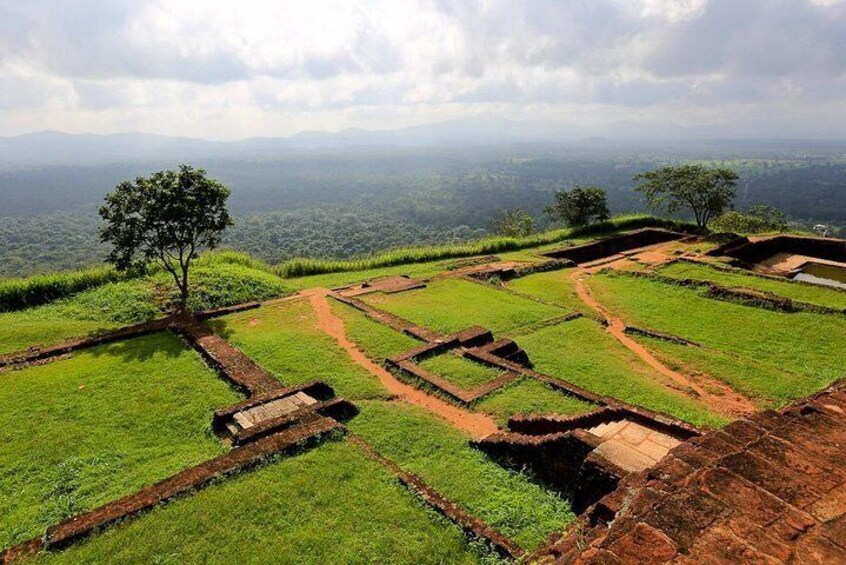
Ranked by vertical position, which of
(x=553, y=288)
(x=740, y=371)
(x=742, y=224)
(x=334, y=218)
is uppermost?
(x=742, y=224)

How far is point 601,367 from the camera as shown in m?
12.3

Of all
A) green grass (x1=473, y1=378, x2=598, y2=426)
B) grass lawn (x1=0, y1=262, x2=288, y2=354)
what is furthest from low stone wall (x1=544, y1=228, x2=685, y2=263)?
green grass (x1=473, y1=378, x2=598, y2=426)

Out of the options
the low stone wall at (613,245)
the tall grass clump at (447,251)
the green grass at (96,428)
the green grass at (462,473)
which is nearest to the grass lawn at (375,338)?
the green grass at (462,473)

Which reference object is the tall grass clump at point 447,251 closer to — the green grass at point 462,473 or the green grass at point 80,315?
the green grass at point 80,315

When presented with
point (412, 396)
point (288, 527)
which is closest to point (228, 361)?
point (412, 396)

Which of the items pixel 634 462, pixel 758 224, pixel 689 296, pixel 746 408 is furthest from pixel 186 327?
pixel 758 224

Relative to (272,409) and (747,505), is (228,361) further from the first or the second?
(747,505)

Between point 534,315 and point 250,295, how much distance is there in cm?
997

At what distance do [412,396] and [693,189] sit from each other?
29443mm

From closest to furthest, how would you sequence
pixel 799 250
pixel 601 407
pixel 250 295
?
pixel 601 407, pixel 250 295, pixel 799 250

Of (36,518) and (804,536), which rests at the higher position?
(804,536)

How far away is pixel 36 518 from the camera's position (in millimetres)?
7074

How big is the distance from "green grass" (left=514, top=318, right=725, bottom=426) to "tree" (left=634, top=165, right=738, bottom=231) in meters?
21.7

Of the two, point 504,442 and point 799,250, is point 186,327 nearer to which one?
point 504,442
